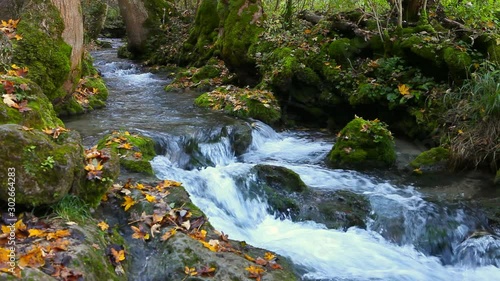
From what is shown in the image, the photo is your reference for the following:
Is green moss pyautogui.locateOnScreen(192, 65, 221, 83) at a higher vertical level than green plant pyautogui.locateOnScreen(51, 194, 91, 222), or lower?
higher

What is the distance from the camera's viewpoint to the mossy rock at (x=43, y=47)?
729 cm

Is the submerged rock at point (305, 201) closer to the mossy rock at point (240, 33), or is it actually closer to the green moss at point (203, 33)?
the mossy rock at point (240, 33)

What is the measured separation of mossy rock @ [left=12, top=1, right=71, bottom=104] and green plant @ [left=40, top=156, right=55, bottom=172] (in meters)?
4.02

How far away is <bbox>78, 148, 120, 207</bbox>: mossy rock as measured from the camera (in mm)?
4238

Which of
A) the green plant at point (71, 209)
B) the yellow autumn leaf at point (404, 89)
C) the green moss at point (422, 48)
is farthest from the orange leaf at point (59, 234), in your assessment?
the green moss at point (422, 48)

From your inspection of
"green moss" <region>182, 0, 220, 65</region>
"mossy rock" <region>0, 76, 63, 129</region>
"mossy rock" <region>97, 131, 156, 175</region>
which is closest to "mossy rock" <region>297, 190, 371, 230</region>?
"mossy rock" <region>97, 131, 156, 175</region>

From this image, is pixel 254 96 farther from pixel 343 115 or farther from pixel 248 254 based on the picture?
pixel 248 254

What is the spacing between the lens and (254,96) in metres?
10.3

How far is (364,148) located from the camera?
780 cm

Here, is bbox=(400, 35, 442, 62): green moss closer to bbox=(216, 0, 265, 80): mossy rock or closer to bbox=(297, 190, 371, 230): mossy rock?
bbox=(297, 190, 371, 230): mossy rock

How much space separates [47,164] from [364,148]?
5.57m

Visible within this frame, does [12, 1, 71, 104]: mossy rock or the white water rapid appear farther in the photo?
[12, 1, 71, 104]: mossy rock

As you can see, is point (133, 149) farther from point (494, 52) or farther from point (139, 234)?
point (494, 52)

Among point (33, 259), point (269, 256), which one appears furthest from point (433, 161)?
point (33, 259)
